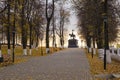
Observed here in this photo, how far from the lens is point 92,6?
38.9m

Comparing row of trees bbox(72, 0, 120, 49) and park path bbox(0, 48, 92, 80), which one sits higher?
row of trees bbox(72, 0, 120, 49)

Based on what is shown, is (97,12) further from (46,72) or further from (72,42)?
(72,42)

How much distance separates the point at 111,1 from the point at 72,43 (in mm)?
88940

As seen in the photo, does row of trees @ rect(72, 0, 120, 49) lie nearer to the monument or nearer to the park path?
the park path

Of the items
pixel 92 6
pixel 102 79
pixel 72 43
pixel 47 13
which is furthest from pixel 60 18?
pixel 102 79

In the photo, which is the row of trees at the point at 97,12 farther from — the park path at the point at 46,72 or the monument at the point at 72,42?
the monument at the point at 72,42

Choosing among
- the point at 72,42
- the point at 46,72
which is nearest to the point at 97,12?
the point at 46,72

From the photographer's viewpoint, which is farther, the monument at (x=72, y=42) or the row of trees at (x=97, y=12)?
the monument at (x=72, y=42)

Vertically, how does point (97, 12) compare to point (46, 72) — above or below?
above

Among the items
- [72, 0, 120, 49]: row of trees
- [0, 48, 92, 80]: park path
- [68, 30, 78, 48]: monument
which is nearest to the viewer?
[0, 48, 92, 80]: park path

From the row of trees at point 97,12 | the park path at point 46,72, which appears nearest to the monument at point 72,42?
the row of trees at point 97,12

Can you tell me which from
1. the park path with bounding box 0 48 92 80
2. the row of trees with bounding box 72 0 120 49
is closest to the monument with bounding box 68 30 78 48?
the row of trees with bounding box 72 0 120 49

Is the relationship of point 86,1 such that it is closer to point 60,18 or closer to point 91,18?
point 91,18

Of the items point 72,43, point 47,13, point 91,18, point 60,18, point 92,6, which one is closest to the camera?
point 92,6
